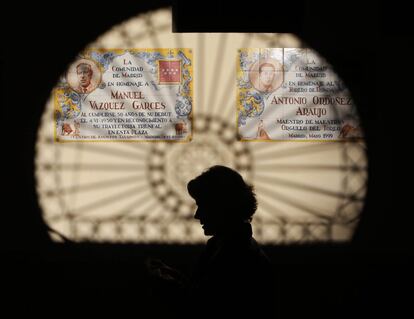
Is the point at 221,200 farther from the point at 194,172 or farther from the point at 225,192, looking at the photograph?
the point at 194,172

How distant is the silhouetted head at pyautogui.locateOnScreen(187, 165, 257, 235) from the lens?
76.6 inches

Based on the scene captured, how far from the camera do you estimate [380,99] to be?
168 inches

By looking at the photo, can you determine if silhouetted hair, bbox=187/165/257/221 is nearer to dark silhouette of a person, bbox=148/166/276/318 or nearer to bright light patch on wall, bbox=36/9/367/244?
dark silhouette of a person, bbox=148/166/276/318

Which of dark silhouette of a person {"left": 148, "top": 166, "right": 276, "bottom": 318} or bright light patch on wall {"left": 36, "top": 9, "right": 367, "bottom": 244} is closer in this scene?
dark silhouette of a person {"left": 148, "top": 166, "right": 276, "bottom": 318}

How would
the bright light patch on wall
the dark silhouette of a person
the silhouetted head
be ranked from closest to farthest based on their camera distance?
the dark silhouette of a person
the silhouetted head
the bright light patch on wall

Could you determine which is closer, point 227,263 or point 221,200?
point 227,263

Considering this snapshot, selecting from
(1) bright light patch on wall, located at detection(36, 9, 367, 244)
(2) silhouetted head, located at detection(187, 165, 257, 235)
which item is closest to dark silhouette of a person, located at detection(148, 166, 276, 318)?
(2) silhouetted head, located at detection(187, 165, 257, 235)

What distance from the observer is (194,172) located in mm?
4336

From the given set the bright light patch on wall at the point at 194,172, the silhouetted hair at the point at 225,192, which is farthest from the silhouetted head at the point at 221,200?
the bright light patch on wall at the point at 194,172

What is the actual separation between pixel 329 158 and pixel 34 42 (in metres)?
2.97

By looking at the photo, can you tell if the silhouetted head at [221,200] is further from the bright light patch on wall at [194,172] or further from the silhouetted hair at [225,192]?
the bright light patch on wall at [194,172]

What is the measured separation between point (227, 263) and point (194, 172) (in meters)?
2.59

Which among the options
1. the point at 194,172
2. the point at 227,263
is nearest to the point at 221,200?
the point at 227,263

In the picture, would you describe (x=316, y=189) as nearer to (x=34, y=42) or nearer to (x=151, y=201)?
(x=151, y=201)
